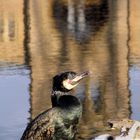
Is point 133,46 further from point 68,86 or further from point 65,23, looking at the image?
point 68,86

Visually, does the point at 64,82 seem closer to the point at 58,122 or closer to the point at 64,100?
the point at 64,100

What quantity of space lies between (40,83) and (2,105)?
167cm

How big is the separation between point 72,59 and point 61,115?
7273 millimetres

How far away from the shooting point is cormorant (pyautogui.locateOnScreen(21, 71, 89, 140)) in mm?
6992

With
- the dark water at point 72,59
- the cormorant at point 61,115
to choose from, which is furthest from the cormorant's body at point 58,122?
the dark water at point 72,59

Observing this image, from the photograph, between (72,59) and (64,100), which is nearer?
(64,100)

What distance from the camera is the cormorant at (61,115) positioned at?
6992mm

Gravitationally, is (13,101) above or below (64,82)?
below

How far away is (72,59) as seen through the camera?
562 inches

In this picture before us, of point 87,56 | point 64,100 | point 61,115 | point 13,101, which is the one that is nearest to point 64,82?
point 64,100

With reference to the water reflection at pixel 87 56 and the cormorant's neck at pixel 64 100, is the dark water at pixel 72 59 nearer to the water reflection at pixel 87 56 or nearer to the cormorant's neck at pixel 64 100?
the water reflection at pixel 87 56

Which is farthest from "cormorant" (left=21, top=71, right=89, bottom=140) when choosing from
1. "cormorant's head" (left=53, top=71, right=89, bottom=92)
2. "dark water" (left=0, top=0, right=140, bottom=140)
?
"dark water" (left=0, top=0, right=140, bottom=140)

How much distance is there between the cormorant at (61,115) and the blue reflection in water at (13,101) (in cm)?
170

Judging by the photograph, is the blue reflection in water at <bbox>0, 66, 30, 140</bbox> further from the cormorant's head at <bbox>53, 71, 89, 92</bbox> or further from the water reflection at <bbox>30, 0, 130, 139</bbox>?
the cormorant's head at <bbox>53, 71, 89, 92</bbox>
